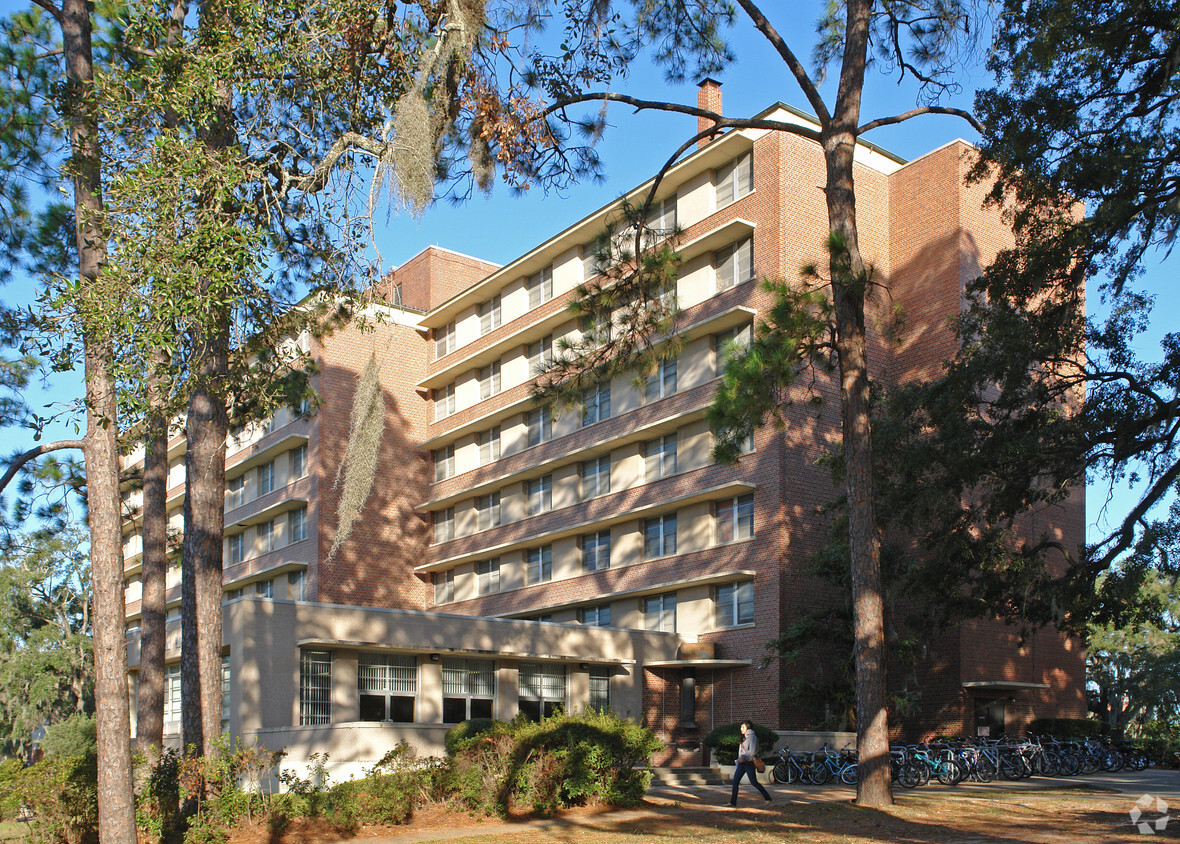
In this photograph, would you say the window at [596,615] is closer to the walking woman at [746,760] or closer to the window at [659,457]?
the window at [659,457]

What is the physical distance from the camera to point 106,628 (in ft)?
41.9

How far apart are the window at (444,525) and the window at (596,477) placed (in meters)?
8.74

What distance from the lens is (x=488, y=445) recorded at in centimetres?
4506

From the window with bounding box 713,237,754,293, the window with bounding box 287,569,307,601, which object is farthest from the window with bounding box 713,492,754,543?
the window with bounding box 287,569,307,601

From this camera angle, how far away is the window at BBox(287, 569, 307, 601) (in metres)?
44.3

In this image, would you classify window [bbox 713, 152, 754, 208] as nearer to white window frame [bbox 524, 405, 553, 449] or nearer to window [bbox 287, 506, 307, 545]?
white window frame [bbox 524, 405, 553, 449]

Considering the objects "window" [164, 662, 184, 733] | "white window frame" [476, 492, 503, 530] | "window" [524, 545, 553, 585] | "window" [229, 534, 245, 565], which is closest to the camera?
"window" [164, 662, 184, 733]

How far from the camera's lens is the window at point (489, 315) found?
1788 inches

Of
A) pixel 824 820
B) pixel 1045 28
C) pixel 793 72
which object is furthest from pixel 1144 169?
pixel 824 820

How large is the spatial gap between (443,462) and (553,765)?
29.9m

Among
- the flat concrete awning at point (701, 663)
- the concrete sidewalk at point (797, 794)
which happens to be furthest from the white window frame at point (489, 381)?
the concrete sidewalk at point (797, 794)

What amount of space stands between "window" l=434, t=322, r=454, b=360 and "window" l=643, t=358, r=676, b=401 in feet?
45.8

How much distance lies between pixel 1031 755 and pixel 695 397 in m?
14.2

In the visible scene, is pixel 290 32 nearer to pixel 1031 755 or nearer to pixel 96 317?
pixel 96 317
